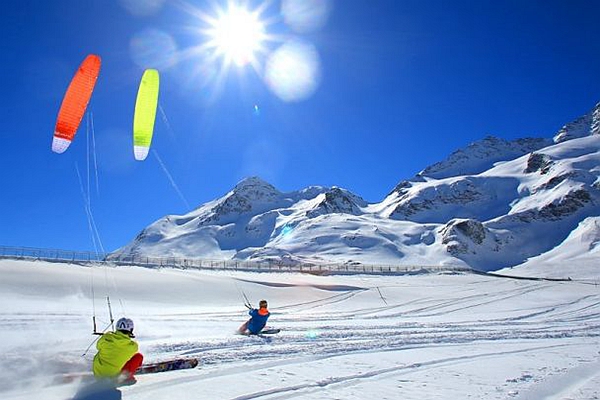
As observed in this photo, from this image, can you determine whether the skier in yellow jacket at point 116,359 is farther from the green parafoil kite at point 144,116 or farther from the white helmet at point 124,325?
the green parafoil kite at point 144,116

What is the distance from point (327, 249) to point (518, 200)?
74.6 metres

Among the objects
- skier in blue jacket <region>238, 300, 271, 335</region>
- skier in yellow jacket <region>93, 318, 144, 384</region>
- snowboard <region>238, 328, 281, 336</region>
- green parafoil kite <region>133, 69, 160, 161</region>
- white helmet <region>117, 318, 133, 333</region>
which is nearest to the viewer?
skier in yellow jacket <region>93, 318, 144, 384</region>

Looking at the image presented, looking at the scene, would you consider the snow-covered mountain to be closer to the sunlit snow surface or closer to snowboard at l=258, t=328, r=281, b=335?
the sunlit snow surface

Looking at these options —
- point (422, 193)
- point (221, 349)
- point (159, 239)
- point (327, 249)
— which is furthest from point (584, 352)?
point (159, 239)

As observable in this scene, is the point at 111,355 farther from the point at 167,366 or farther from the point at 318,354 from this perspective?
the point at 318,354

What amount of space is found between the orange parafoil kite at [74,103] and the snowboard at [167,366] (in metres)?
8.35

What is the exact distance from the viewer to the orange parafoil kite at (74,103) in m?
13.6

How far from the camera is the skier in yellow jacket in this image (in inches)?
281

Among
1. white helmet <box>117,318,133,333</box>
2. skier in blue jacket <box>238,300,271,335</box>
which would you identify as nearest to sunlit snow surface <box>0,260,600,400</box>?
skier in blue jacket <box>238,300,271,335</box>

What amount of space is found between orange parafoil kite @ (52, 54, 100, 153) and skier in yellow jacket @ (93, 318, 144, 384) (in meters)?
8.31

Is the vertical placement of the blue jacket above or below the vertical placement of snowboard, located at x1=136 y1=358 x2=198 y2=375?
above

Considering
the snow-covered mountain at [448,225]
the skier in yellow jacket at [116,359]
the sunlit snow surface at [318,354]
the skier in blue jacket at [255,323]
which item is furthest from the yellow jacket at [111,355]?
the snow-covered mountain at [448,225]

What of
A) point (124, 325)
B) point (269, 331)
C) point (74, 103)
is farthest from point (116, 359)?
point (74, 103)

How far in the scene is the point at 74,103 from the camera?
13.8m
